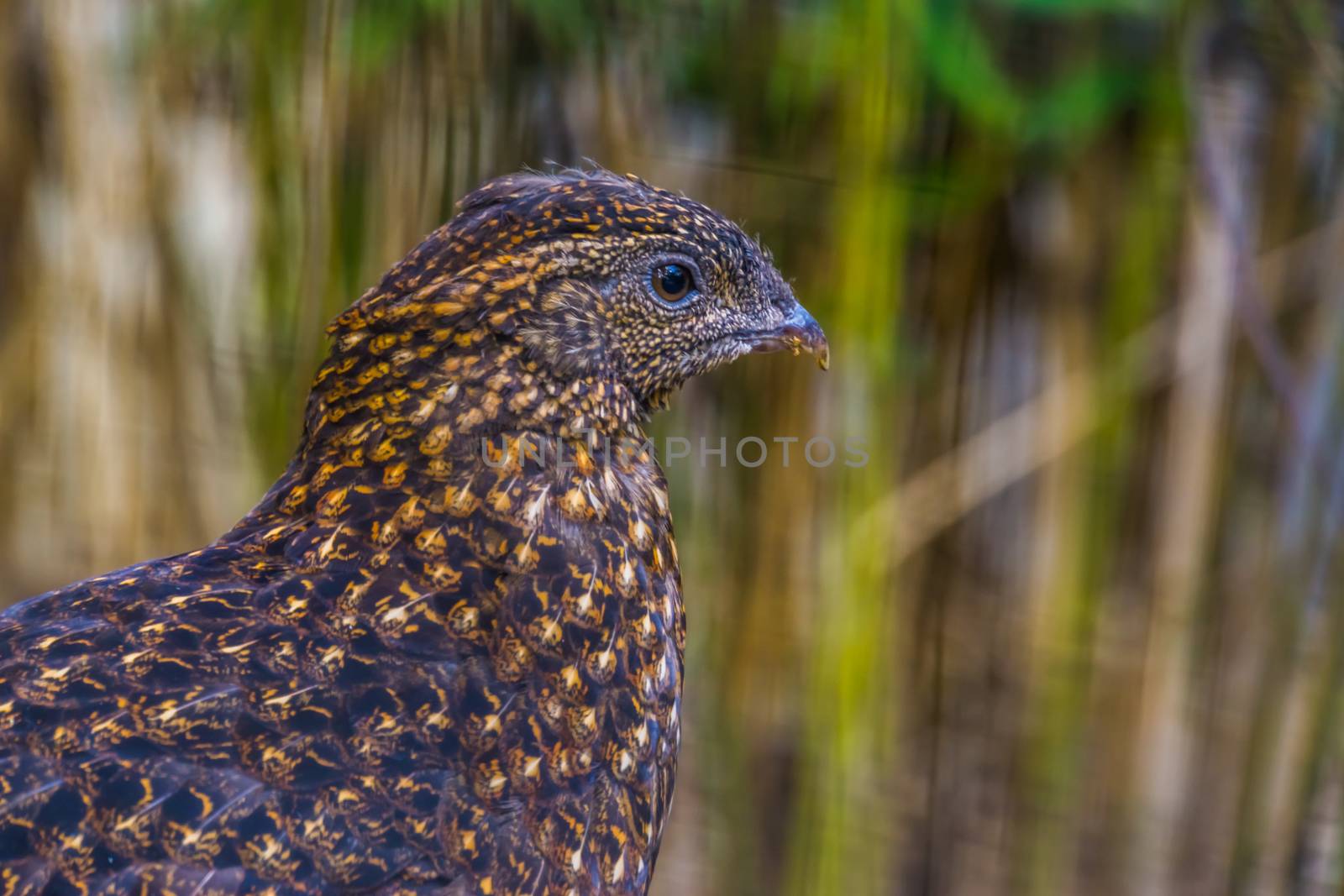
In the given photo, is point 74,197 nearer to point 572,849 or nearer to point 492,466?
point 492,466

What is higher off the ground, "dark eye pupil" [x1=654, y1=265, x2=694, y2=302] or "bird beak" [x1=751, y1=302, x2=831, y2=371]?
"dark eye pupil" [x1=654, y1=265, x2=694, y2=302]

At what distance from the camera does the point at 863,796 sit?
2.98 m

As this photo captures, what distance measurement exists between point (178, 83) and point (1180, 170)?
225cm

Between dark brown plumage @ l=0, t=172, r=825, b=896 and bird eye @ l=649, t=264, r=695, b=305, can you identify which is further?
bird eye @ l=649, t=264, r=695, b=305

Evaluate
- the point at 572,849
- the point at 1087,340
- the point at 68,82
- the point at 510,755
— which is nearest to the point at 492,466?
the point at 510,755

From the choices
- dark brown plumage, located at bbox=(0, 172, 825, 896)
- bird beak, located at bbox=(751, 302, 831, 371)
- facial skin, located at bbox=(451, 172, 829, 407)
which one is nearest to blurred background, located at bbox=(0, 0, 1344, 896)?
bird beak, located at bbox=(751, 302, 831, 371)

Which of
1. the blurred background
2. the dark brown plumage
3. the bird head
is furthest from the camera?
the blurred background

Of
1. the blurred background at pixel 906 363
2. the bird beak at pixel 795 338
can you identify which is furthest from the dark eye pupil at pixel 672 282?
the blurred background at pixel 906 363

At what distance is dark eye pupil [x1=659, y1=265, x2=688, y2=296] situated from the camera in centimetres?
180

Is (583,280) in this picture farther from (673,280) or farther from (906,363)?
(906,363)

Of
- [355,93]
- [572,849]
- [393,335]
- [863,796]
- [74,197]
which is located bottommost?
[863,796]

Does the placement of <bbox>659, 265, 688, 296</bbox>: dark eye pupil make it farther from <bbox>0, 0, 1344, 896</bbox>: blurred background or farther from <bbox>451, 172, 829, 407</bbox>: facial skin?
<bbox>0, 0, 1344, 896</bbox>: blurred background

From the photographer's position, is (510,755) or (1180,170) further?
(1180,170)

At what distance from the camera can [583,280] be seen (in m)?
1.72
